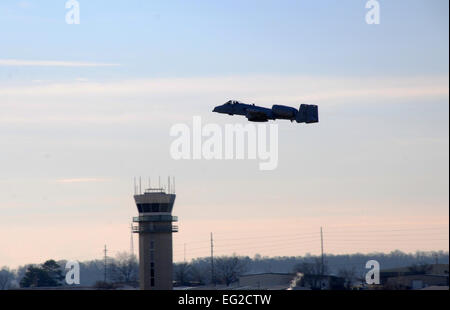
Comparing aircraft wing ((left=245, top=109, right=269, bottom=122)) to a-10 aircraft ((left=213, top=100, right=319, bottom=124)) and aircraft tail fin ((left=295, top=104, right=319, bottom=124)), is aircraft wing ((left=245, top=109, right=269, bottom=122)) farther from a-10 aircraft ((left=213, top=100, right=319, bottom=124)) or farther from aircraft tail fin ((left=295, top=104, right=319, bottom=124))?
aircraft tail fin ((left=295, top=104, right=319, bottom=124))

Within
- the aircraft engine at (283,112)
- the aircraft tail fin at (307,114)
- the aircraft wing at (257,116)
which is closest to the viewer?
the aircraft wing at (257,116)

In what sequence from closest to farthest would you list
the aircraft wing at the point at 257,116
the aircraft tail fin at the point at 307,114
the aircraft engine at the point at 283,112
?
the aircraft wing at the point at 257,116 < the aircraft engine at the point at 283,112 < the aircraft tail fin at the point at 307,114

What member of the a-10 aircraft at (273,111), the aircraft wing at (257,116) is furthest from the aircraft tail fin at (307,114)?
the aircraft wing at (257,116)

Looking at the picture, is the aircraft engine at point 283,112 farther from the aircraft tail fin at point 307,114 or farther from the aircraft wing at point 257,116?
the aircraft wing at point 257,116

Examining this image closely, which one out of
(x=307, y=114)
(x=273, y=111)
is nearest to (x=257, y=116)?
(x=273, y=111)

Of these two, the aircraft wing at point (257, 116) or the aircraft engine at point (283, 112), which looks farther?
the aircraft engine at point (283, 112)

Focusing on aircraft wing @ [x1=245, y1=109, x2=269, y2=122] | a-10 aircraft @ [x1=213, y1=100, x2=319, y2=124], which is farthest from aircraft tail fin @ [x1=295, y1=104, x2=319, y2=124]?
aircraft wing @ [x1=245, y1=109, x2=269, y2=122]

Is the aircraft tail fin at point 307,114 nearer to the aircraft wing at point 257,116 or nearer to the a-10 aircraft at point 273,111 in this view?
the a-10 aircraft at point 273,111

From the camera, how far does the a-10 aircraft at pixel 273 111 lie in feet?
494
